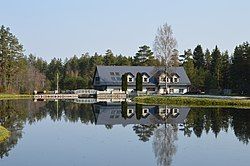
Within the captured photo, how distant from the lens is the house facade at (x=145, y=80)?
71562mm

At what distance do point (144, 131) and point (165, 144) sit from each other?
462 cm

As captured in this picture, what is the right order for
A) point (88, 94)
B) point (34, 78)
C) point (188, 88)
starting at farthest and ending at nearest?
point (34, 78)
point (188, 88)
point (88, 94)

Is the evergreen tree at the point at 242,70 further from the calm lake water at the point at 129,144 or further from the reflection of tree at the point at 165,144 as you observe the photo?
the reflection of tree at the point at 165,144

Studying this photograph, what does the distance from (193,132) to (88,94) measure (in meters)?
50.0

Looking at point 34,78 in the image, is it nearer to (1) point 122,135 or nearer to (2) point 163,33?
(2) point 163,33

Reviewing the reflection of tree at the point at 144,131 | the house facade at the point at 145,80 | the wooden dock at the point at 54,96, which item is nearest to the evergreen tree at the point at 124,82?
the house facade at the point at 145,80

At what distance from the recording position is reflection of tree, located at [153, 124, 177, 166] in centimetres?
1345

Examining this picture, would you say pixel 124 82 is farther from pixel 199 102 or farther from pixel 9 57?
pixel 199 102

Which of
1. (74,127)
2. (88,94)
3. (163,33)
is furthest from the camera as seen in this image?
(88,94)

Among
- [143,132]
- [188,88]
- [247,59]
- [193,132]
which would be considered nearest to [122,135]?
[143,132]

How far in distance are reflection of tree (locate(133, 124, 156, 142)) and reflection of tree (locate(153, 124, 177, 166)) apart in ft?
1.17

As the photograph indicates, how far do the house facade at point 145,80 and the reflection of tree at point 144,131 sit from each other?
47.2 metres

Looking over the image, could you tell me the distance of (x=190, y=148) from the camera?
15.8m

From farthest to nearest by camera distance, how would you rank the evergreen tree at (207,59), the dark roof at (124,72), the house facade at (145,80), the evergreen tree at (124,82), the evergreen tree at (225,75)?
the evergreen tree at (207,59)
the dark roof at (124,72)
the house facade at (145,80)
the evergreen tree at (225,75)
the evergreen tree at (124,82)
